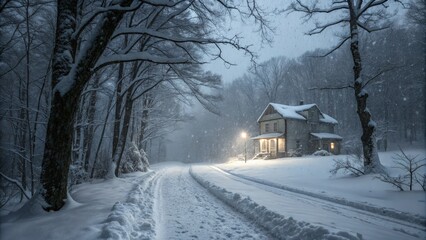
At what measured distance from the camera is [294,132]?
124ft

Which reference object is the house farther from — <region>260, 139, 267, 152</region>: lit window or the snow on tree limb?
the snow on tree limb

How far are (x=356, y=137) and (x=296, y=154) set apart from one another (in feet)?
40.7

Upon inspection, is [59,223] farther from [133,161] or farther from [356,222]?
[133,161]

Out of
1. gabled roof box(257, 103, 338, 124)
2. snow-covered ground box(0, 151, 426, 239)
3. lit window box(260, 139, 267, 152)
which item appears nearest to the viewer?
snow-covered ground box(0, 151, 426, 239)

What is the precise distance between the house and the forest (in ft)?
13.9

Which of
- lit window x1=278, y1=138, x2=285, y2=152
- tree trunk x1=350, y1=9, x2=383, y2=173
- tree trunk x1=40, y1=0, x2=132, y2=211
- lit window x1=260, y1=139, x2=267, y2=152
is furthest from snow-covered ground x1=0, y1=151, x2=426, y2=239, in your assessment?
lit window x1=260, y1=139, x2=267, y2=152

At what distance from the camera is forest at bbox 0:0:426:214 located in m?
A: 5.42

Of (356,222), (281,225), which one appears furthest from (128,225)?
(356,222)

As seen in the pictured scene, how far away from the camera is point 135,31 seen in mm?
5734

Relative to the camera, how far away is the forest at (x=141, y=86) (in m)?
5.42

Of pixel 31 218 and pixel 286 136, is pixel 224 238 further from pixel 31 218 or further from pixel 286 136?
pixel 286 136

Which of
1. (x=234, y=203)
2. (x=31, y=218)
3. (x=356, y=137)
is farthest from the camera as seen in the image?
(x=356, y=137)

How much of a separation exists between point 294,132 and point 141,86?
84.5 ft

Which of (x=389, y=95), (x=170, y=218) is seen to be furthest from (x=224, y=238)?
(x=389, y=95)
